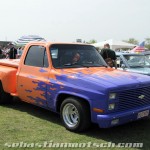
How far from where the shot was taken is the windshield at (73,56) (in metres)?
6.55

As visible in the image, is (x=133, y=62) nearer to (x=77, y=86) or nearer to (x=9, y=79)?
(x=9, y=79)

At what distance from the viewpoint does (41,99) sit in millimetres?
6551

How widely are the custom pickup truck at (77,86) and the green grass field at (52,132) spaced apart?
0.30m

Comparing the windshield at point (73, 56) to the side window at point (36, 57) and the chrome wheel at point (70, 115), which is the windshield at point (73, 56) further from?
the chrome wheel at point (70, 115)

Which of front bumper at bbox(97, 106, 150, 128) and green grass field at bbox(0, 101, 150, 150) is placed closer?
front bumper at bbox(97, 106, 150, 128)

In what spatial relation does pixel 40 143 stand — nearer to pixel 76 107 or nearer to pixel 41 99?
pixel 76 107

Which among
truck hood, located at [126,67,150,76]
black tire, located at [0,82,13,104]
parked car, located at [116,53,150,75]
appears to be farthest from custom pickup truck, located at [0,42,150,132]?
parked car, located at [116,53,150,75]

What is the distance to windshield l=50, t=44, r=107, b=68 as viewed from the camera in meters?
6.55

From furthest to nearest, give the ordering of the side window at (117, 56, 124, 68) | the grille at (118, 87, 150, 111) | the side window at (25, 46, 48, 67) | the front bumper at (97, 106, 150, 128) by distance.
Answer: the side window at (117, 56, 124, 68) < the side window at (25, 46, 48, 67) < the grille at (118, 87, 150, 111) < the front bumper at (97, 106, 150, 128)

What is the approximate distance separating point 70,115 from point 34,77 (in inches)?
50.9

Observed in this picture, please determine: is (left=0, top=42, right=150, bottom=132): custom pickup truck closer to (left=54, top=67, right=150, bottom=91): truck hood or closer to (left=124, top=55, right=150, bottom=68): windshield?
(left=54, top=67, right=150, bottom=91): truck hood

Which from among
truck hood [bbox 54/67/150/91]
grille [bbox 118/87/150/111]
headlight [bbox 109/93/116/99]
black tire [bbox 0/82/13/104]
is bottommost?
black tire [bbox 0/82/13/104]

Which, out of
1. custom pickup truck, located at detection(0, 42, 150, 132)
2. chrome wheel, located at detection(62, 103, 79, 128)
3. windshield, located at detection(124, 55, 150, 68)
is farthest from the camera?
windshield, located at detection(124, 55, 150, 68)

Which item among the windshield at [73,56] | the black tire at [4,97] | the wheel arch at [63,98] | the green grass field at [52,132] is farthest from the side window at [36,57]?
the black tire at [4,97]
